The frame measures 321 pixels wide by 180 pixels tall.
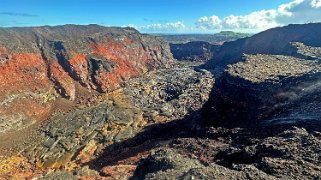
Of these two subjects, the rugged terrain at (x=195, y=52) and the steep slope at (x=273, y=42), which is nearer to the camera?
the steep slope at (x=273, y=42)

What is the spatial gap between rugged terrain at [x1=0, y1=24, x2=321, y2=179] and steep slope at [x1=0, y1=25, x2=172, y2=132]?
0.25 meters

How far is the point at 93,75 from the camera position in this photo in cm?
7412

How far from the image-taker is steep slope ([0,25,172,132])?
58344 millimetres

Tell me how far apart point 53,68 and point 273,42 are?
59888 mm

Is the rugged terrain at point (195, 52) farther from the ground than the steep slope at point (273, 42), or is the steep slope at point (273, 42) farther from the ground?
the steep slope at point (273, 42)

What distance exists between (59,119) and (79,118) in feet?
9.66

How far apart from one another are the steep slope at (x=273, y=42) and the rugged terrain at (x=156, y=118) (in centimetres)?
424

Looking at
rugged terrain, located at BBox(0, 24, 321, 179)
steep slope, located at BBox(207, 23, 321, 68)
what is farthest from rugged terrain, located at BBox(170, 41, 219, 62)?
rugged terrain, located at BBox(0, 24, 321, 179)

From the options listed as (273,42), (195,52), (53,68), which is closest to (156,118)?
(53,68)

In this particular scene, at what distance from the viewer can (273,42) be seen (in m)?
102

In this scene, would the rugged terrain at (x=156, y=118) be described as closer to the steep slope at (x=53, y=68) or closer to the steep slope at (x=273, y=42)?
the steep slope at (x=53, y=68)

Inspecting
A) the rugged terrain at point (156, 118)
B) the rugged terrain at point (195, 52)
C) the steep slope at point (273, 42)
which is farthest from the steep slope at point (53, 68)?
the rugged terrain at point (195, 52)

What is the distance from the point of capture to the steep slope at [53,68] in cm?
5834

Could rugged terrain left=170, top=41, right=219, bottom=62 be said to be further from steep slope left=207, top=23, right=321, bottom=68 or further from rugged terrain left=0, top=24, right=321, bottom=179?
rugged terrain left=0, top=24, right=321, bottom=179
